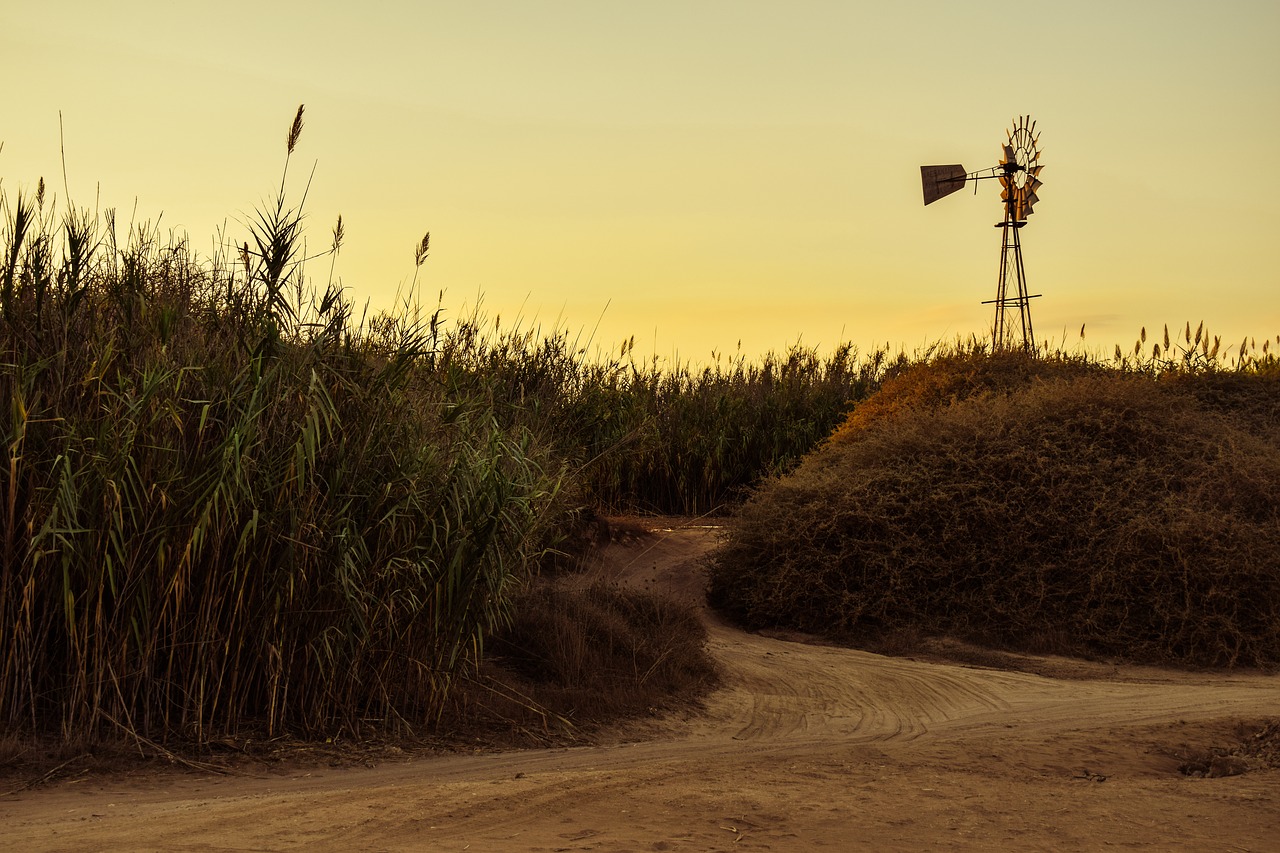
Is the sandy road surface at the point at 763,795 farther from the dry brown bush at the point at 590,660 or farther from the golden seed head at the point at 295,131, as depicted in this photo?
the golden seed head at the point at 295,131

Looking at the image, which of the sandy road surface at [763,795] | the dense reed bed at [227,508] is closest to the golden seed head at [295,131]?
the dense reed bed at [227,508]

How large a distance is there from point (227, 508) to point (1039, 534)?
893cm

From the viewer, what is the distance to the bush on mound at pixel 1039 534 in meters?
11.3

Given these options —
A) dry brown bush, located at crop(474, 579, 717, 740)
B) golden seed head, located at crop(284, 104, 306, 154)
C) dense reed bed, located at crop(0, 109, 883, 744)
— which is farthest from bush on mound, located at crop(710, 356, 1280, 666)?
golden seed head, located at crop(284, 104, 306, 154)

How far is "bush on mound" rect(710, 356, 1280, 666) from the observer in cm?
1133

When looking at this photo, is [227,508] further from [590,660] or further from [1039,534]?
[1039,534]

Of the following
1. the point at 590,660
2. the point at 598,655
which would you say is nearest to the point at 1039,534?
the point at 598,655

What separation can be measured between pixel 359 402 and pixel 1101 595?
8139mm

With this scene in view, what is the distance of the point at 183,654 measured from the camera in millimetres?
6680

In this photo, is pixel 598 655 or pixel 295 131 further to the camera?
pixel 598 655

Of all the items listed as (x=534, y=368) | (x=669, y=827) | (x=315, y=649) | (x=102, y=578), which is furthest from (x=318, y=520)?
(x=534, y=368)

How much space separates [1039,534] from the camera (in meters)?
12.3

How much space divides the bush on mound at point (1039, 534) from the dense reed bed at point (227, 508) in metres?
5.27

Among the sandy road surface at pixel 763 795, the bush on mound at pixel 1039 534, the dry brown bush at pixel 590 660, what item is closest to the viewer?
the sandy road surface at pixel 763 795
